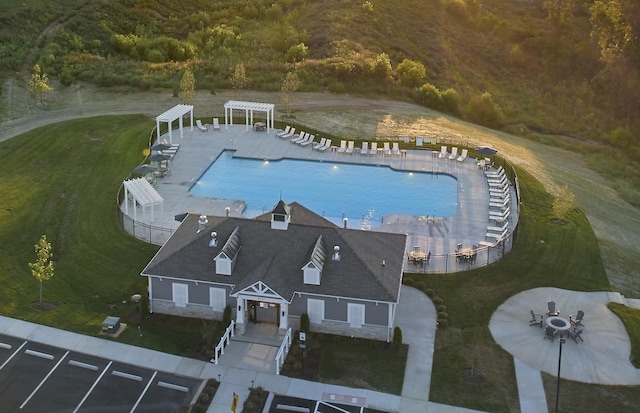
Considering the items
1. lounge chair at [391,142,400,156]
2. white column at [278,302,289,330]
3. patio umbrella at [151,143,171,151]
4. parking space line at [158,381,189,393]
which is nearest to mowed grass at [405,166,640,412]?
white column at [278,302,289,330]

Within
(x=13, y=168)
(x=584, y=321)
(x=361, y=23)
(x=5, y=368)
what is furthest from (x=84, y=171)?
(x=361, y=23)

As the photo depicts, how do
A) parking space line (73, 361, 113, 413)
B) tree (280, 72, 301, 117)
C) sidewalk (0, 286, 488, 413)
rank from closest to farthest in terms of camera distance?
parking space line (73, 361, 113, 413) → sidewalk (0, 286, 488, 413) → tree (280, 72, 301, 117)

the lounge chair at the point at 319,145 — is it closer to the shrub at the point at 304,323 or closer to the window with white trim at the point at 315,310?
the window with white trim at the point at 315,310

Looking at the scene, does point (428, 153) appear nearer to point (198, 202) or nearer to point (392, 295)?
point (198, 202)

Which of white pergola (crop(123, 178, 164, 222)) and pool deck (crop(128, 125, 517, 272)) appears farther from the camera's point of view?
pool deck (crop(128, 125, 517, 272))

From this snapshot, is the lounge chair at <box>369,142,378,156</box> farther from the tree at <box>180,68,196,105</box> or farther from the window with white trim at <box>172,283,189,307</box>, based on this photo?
the window with white trim at <box>172,283,189,307</box>

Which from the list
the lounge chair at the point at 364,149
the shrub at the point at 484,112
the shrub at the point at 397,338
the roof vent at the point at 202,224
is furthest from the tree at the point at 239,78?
the shrub at the point at 397,338

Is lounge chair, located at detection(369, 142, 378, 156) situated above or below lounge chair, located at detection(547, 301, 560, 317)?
below
